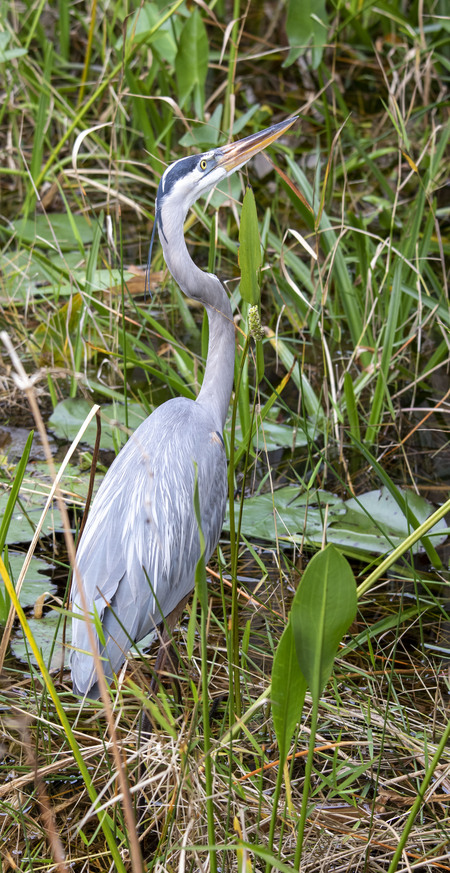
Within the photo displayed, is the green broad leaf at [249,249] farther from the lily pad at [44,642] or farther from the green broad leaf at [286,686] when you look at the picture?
the lily pad at [44,642]

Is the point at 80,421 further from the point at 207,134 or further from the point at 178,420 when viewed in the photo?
the point at 207,134

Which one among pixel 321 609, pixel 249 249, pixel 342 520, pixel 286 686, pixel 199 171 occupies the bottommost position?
pixel 342 520

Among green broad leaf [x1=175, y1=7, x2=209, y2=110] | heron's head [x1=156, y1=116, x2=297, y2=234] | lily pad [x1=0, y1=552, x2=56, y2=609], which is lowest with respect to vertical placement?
lily pad [x1=0, y1=552, x2=56, y2=609]

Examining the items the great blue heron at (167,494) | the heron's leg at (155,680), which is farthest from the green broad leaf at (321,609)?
the great blue heron at (167,494)

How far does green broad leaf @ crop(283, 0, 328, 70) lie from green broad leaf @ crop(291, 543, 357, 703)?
9.49 ft

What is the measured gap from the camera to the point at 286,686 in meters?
1.26

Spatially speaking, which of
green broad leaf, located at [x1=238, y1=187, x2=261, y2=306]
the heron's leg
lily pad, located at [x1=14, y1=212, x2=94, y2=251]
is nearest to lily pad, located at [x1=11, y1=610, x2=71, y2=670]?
the heron's leg

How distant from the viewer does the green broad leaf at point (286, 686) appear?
1.24 meters

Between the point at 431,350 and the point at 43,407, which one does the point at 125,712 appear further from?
the point at 431,350

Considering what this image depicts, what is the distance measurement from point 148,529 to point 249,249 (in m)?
0.83

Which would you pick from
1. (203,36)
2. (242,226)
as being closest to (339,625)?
(242,226)

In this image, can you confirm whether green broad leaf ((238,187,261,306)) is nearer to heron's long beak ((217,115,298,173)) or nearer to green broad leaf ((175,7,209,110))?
heron's long beak ((217,115,298,173))

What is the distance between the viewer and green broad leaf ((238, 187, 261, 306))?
4.66 ft

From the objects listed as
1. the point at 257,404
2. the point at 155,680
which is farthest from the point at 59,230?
the point at 155,680
